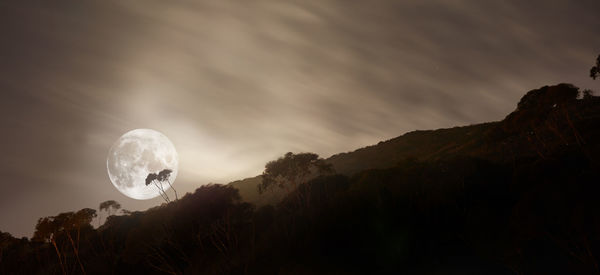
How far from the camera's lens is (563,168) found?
117ft

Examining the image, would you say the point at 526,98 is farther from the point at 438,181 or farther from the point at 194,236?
the point at 194,236

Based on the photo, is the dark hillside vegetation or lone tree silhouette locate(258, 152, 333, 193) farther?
lone tree silhouette locate(258, 152, 333, 193)

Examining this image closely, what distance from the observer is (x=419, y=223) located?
41.5 metres

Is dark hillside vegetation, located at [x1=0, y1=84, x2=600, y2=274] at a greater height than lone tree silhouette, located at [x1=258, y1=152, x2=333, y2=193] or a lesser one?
lesser

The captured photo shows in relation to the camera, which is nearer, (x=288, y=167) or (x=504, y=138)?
(x=288, y=167)

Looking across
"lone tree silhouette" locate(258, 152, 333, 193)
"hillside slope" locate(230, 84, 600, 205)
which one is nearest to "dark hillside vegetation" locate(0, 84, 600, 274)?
"hillside slope" locate(230, 84, 600, 205)

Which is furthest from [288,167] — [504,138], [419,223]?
[504,138]

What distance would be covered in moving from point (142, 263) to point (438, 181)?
128 feet

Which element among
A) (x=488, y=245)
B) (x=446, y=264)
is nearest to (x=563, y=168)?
(x=488, y=245)

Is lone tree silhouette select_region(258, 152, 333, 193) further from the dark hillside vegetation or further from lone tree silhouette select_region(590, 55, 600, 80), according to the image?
lone tree silhouette select_region(590, 55, 600, 80)

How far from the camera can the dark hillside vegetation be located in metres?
30.1

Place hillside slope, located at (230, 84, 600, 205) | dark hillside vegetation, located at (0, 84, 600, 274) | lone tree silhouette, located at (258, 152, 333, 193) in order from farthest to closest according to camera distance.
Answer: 1. lone tree silhouette, located at (258, 152, 333, 193)
2. hillside slope, located at (230, 84, 600, 205)
3. dark hillside vegetation, located at (0, 84, 600, 274)

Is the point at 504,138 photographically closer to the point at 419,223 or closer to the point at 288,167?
the point at 419,223

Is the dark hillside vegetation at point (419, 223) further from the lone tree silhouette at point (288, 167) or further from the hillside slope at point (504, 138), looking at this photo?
the lone tree silhouette at point (288, 167)
